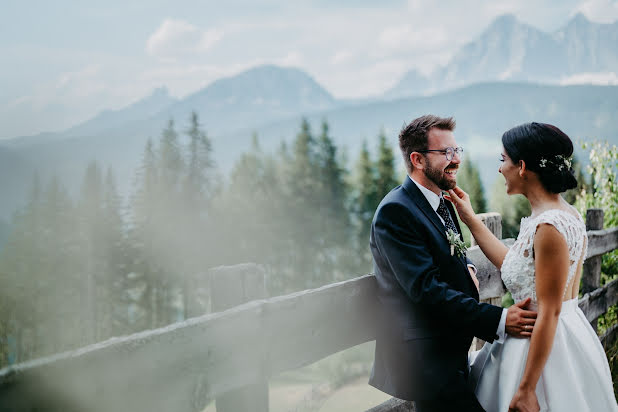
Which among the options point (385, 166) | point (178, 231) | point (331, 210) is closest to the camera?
point (178, 231)

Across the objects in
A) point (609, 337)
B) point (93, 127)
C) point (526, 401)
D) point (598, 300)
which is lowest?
point (609, 337)

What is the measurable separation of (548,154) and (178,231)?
49.0 m

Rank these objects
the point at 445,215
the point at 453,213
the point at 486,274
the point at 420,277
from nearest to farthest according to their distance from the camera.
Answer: the point at 420,277
the point at 445,215
the point at 453,213
the point at 486,274

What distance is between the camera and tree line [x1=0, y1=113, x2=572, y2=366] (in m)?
42.6

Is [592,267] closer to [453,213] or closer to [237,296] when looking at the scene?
[453,213]

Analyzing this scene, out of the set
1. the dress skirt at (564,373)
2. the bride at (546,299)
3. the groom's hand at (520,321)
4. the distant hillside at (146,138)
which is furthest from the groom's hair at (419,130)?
the distant hillside at (146,138)

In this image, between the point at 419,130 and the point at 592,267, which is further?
the point at 592,267

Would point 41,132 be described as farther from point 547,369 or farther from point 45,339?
point 547,369

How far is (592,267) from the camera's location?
4812mm

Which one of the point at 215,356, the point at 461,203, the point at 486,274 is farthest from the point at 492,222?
the point at 215,356

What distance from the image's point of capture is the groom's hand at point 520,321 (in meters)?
2.23

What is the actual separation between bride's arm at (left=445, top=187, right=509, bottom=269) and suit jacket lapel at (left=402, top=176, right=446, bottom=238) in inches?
15.5

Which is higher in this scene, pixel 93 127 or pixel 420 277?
pixel 93 127

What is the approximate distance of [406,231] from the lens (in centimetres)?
222
